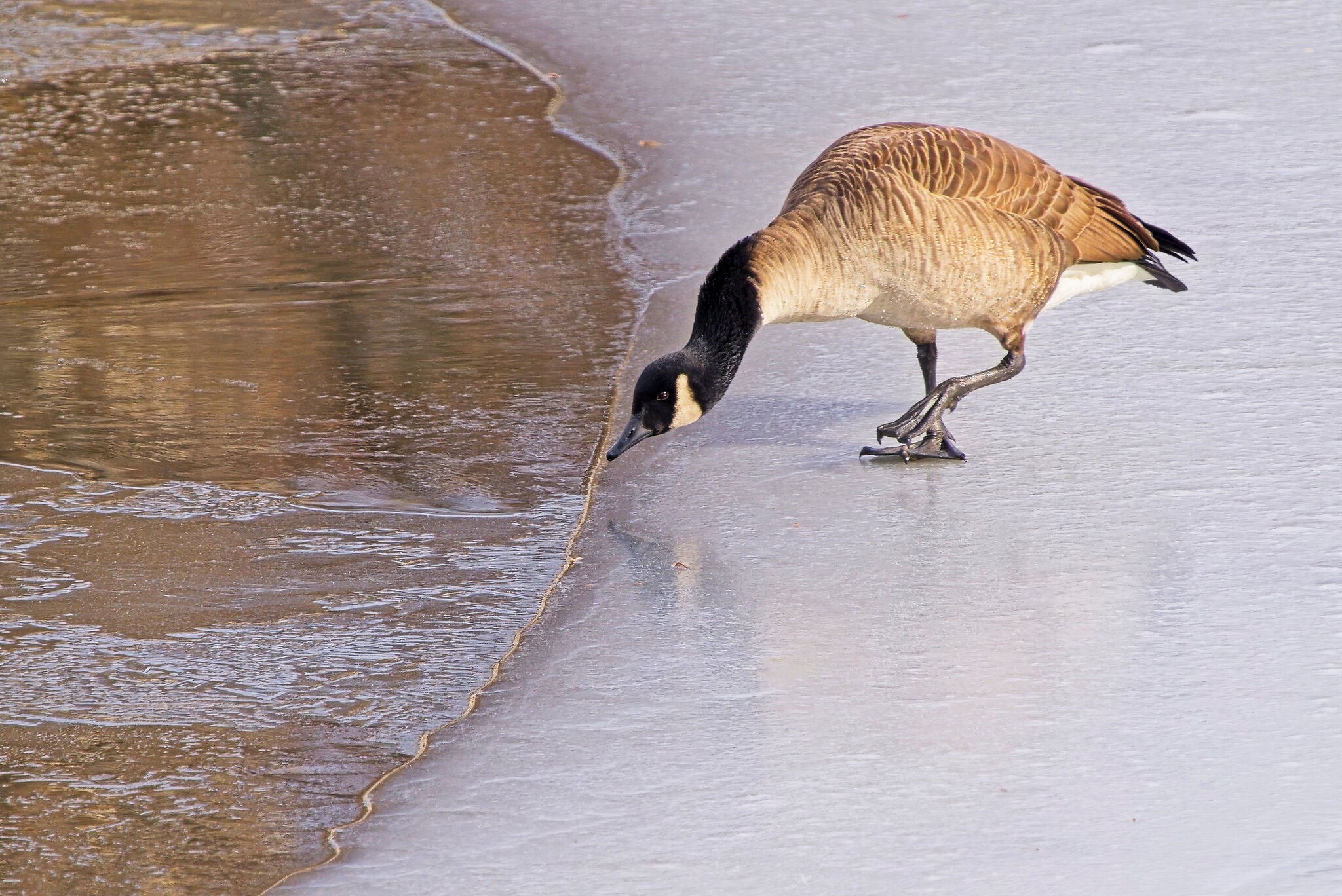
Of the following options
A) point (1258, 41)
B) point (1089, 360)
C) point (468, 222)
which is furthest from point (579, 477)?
point (1258, 41)

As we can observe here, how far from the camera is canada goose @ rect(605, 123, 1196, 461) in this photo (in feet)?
12.8

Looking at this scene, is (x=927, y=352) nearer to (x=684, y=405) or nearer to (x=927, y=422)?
(x=927, y=422)

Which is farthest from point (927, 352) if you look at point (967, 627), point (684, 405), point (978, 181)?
point (967, 627)

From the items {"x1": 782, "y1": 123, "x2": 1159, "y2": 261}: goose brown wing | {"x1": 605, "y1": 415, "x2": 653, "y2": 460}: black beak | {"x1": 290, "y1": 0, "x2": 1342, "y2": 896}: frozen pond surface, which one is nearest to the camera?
{"x1": 290, "y1": 0, "x2": 1342, "y2": 896}: frozen pond surface

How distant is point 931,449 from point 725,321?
665mm

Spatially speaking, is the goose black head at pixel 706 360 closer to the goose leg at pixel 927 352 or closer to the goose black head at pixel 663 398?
the goose black head at pixel 663 398

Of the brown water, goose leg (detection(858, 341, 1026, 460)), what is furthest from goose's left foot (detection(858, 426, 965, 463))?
the brown water

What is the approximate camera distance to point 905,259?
3.90 m

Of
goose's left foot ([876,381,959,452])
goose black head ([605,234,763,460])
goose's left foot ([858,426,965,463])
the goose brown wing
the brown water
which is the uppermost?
the goose brown wing

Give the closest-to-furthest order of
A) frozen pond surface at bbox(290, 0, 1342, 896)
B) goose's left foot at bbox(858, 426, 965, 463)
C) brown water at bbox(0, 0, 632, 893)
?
1. frozen pond surface at bbox(290, 0, 1342, 896)
2. brown water at bbox(0, 0, 632, 893)
3. goose's left foot at bbox(858, 426, 965, 463)

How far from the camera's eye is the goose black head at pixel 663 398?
387 centimetres

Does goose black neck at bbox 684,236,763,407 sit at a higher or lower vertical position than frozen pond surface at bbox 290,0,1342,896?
higher

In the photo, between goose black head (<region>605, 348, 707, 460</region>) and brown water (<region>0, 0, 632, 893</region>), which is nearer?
brown water (<region>0, 0, 632, 893</region>)

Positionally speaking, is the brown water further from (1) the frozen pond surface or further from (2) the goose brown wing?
(2) the goose brown wing
